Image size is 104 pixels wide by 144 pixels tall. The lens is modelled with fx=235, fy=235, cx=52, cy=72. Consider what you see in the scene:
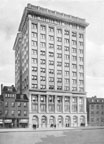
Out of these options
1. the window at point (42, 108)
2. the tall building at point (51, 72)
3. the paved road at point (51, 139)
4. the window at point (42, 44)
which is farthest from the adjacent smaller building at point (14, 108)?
the paved road at point (51, 139)

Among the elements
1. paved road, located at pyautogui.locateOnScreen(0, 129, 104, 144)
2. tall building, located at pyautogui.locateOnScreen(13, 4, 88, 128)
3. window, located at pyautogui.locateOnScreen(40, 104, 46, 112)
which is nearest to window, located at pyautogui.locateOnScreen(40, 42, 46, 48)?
tall building, located at pyautogui.locateOnScreen(13, 4, 88, 128)

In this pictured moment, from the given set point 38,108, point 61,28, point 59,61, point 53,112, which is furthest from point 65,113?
point 61,28

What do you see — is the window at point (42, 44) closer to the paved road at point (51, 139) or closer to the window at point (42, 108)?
the window at point (42, 108)

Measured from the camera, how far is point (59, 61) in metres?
18.9

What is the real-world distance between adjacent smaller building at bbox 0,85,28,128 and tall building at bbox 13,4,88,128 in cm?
50

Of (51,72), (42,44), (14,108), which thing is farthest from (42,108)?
(42,44)

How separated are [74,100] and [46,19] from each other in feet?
23.0

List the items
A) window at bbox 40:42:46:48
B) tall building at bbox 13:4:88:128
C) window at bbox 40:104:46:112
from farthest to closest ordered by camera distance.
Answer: window at bbox 40:42:46:48
window at bbox 40:104:46:112
tall building at bbox 13:4:88:128

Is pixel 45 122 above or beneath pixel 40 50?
beneath

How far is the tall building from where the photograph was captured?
18406 millimetres

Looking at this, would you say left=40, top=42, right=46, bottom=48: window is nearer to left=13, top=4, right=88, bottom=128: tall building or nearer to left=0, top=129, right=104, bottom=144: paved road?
left=13, top=4, right=88, bottom=128: tall building

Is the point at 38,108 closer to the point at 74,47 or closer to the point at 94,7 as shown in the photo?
the point at 74,47

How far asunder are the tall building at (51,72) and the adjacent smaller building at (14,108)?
50 cm

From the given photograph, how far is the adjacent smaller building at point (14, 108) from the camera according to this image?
17.8m
